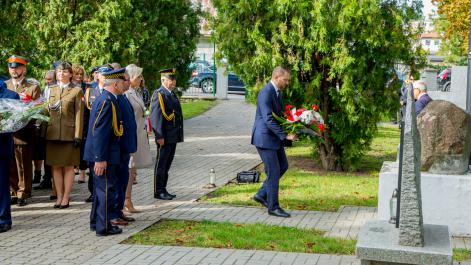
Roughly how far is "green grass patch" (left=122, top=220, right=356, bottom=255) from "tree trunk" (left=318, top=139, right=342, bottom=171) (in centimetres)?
564

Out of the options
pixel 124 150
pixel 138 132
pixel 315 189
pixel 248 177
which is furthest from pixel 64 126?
pixel 315 189

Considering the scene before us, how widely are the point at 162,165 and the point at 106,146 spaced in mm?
2496

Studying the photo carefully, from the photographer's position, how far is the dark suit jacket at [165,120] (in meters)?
10.7

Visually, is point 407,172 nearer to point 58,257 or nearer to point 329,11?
point 58,257

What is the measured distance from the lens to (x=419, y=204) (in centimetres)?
536

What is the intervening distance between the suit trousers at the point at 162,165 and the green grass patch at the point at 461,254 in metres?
4.65

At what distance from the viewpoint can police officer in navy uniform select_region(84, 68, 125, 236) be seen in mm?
8359

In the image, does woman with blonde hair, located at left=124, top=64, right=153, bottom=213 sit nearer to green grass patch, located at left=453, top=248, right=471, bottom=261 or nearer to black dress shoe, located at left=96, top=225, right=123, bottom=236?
black dress shoe, located at left=96, top=225, right=123, bottom=236

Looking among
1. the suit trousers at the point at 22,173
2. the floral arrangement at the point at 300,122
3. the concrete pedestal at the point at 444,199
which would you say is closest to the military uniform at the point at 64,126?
the suit trousers at the point at 22,173

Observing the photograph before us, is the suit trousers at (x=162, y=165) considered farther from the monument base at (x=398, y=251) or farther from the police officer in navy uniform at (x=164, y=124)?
the monument base at (x=398, y=251)

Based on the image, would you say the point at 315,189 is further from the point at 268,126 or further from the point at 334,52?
the point at 334,52

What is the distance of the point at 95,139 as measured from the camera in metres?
8.37

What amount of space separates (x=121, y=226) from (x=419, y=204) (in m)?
4.71

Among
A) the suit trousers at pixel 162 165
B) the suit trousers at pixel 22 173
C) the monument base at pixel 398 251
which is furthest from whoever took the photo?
the suit trousers at pixel 162 165
